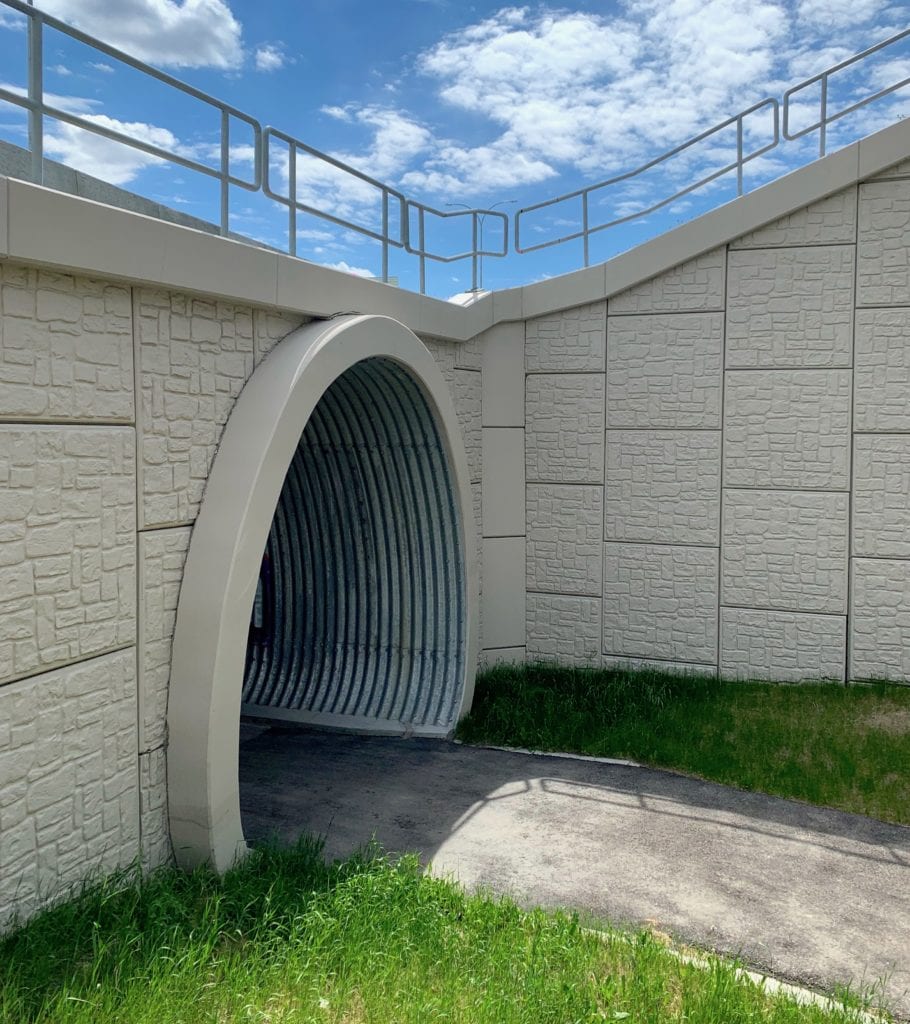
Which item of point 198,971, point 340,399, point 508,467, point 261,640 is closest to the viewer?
point 198,971

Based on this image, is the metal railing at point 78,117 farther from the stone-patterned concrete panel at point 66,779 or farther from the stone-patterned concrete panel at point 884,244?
the stone-patterned concrete panel at point 884,244

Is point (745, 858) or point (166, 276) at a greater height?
point (166, 276)

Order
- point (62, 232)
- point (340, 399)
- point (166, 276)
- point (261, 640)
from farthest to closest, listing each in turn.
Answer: point (261, 640) → point (340, 399) → point (166, 276) → point (62, 232)

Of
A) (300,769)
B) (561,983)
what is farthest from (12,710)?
(300,769)

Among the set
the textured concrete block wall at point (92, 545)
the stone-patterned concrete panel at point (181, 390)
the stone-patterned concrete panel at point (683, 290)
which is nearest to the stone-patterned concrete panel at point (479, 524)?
the stone-patterned concrete panel at point (683, 290)

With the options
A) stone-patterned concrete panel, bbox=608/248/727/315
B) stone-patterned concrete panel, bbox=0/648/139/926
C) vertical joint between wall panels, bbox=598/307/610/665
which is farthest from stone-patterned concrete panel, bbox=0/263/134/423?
stone-patterned concrete panel, bbox=608/248/727/315

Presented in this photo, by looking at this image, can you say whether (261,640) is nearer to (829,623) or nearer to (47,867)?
(47,867)

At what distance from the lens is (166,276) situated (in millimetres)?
5473

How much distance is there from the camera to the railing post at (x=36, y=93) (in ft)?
16.5

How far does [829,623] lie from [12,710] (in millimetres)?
8238

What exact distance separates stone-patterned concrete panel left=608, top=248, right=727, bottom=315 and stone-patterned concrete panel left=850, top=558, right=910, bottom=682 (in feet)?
10.5

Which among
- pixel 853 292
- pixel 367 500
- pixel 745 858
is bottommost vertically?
pixel 745 858

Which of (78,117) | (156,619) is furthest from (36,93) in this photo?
(156,619)

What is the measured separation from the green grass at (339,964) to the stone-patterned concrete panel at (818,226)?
7.52 m
